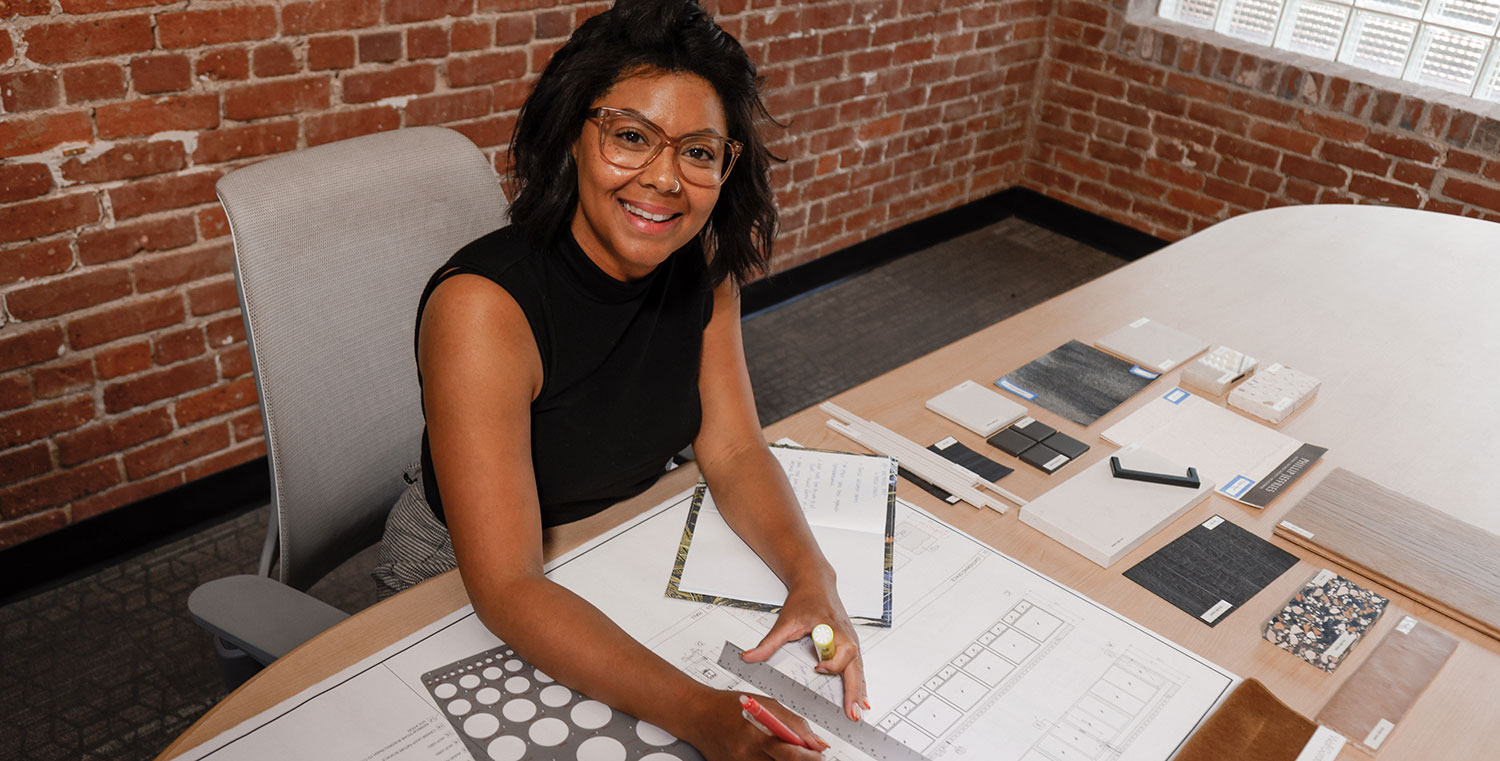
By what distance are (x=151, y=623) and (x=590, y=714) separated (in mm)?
1594

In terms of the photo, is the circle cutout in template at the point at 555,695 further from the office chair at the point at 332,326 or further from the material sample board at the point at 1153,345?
the material sample board at the point at 1153,345

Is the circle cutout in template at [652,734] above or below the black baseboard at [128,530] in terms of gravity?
above

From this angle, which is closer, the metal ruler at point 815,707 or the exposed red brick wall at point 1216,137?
the metal ruler at point 815,707

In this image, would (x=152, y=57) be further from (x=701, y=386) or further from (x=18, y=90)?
(x=701, y=386)

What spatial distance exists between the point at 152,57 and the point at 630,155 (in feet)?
4.45

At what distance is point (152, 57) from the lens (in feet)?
6.67

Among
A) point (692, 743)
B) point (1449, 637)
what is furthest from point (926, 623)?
point (1449, 637)

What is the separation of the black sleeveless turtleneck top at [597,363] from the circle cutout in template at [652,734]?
1.16 ft

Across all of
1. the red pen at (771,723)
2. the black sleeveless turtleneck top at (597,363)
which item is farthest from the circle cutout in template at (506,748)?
the black sleeveless turtleneck top at (597,363)

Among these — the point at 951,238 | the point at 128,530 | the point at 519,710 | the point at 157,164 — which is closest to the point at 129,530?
the point at 128,530

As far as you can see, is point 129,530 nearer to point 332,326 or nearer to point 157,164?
point 157,164

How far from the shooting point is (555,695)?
41.8 inches

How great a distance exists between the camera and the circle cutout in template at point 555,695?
1053mm

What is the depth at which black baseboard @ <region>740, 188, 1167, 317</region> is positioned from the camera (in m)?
3.69
